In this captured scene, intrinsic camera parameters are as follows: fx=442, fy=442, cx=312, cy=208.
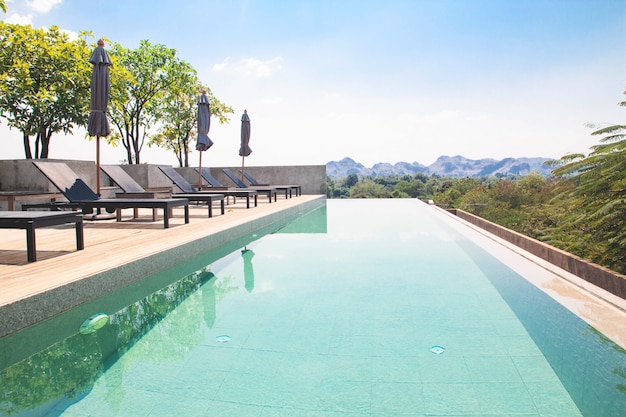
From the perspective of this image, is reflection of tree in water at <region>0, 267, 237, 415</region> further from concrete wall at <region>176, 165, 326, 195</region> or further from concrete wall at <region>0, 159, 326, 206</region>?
concrete wall at <region>176, 165, 326, 195</region>

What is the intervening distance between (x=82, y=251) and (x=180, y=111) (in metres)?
21.1

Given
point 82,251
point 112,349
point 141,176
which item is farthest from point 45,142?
point 112,349

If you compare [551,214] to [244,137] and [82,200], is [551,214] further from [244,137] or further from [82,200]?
[82,200]

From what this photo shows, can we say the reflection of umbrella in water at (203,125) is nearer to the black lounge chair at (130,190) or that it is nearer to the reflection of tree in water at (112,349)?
the black lounge chair at (130,190)

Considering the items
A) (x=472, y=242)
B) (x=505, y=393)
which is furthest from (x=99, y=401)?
(x=472, y=242)

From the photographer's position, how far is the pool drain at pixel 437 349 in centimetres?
262

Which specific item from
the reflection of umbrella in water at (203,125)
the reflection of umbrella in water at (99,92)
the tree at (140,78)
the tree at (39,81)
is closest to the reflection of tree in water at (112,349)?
the reflection of umbrella in water at (99,92)

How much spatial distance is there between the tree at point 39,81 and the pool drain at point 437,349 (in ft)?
45.5

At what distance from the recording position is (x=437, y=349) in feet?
8.75

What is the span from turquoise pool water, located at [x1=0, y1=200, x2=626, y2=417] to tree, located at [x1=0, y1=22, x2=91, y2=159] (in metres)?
11.6

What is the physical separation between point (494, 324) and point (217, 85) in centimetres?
2465

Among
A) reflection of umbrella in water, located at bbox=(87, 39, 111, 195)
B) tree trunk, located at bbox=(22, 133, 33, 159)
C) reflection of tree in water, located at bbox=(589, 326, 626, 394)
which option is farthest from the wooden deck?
tree trunk, located at bbox=(22, 133, 33, 159)

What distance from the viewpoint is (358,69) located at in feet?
70.6

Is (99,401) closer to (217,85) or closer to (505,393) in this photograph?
(505,393)
